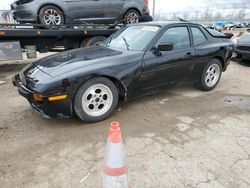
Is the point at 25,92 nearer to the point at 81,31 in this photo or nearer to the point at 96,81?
the point at 96,81

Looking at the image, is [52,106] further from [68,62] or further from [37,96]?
[68,62]

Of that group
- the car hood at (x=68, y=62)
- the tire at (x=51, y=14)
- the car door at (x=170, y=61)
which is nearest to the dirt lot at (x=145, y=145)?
the car door at (x=170, y=61)

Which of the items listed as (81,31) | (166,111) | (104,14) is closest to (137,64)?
(166,111)

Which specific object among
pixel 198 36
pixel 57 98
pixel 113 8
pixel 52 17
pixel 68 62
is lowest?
pixel 57 98

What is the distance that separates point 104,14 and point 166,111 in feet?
16.6

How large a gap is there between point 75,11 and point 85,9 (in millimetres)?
337

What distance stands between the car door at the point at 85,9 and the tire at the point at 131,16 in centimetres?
89

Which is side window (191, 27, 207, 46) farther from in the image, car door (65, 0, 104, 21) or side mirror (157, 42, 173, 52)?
car door (65, 0, 104, 21)

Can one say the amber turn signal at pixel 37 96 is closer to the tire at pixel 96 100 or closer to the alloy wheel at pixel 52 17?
the tire at pixel 96 100

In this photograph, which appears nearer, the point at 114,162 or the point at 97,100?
the point at 114,162

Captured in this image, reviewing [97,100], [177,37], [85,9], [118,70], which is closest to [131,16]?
[85,9]

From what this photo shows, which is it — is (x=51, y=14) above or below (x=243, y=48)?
above

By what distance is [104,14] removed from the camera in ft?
26.6

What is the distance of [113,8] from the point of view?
8.09 m
